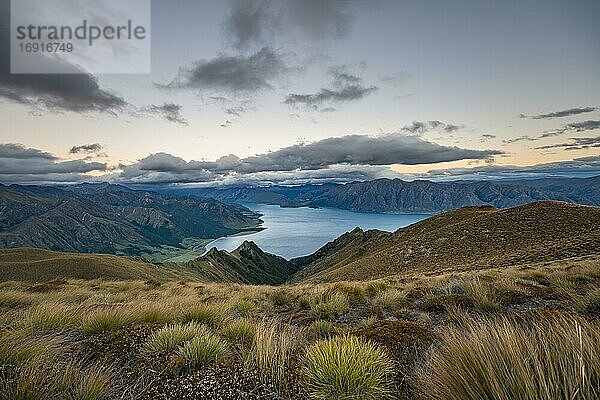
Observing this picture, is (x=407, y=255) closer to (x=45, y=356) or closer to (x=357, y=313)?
(x=357, y=313)

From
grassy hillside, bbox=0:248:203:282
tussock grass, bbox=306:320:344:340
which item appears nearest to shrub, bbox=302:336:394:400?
tussock grass, bbox=306:320:344:340

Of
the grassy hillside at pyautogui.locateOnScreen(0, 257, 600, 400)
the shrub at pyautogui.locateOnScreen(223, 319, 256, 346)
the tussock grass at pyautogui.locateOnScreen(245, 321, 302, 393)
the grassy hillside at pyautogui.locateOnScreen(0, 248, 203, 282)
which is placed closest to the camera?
the grassy hillside at pyautogui.locateOnScreen(0, 257, 600, 400)

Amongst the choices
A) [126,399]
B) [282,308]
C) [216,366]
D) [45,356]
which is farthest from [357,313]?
[45,356]

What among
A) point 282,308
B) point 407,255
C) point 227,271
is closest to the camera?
point 282,308

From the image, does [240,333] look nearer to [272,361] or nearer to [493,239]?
[272,361]

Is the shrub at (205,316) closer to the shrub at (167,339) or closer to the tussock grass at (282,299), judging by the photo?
the shrub at (167,339)

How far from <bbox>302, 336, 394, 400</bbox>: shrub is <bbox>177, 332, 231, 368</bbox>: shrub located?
3.87 ft

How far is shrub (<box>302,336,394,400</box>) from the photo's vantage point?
2.80m

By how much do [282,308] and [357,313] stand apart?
264 centimetres

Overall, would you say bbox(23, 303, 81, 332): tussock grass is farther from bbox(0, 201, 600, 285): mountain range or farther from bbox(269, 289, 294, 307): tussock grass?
bbox(0, 201, 600, 285): mountain range

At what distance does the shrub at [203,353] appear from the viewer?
3580 millimetres

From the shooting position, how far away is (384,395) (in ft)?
9.18

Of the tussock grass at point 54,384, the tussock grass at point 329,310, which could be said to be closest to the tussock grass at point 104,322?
the tussock grass at point 54,384

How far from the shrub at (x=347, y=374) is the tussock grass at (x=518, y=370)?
0.45 metres
